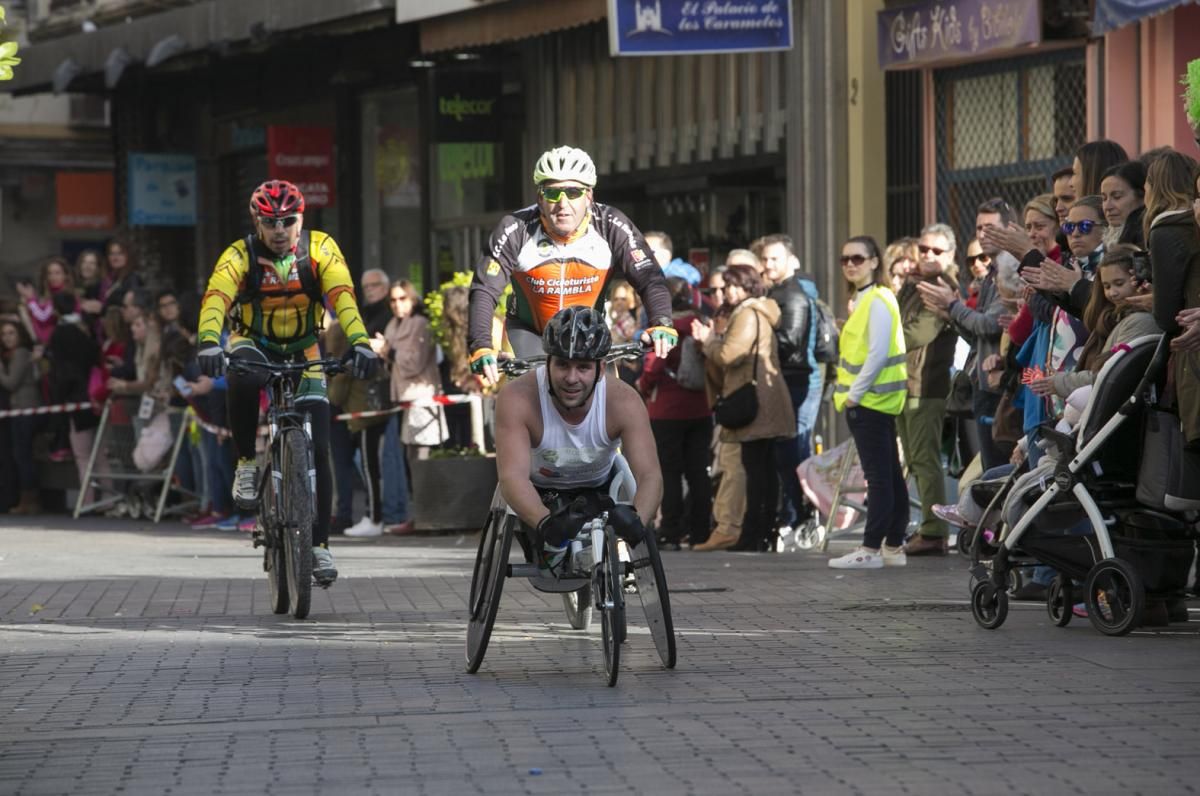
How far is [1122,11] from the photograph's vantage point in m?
14.9

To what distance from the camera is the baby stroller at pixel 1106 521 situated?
9.56 meters

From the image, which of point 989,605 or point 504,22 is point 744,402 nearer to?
point 989,605

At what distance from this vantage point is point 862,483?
15.0m

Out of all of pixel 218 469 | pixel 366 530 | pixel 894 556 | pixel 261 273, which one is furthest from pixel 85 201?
pixel 261 273

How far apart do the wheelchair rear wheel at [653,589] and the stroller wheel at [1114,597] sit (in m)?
1.92

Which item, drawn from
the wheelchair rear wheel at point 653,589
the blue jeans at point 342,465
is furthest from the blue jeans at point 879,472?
the blue jeans at point 342,465

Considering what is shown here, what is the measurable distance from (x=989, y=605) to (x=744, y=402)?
5163 mm

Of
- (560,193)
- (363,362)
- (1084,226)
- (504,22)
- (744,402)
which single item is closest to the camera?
(560,193)

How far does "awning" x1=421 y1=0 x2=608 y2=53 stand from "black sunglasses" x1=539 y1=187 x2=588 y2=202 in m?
10.1

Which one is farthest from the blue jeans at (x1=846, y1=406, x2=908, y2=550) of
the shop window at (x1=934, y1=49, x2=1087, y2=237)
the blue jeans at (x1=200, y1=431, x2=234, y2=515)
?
the blue jeans at (x1=200, y1=431, x2=234, y2=515)

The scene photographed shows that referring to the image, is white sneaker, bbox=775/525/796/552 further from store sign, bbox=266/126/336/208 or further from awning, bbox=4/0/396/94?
store sign, bbox=266/126/336/208

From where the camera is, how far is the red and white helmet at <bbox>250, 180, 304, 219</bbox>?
11.5 m

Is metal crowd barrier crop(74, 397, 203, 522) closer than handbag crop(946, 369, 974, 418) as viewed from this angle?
No

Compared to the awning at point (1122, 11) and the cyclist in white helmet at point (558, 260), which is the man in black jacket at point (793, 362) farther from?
the cyclist in white helmet at point (558, 260)
